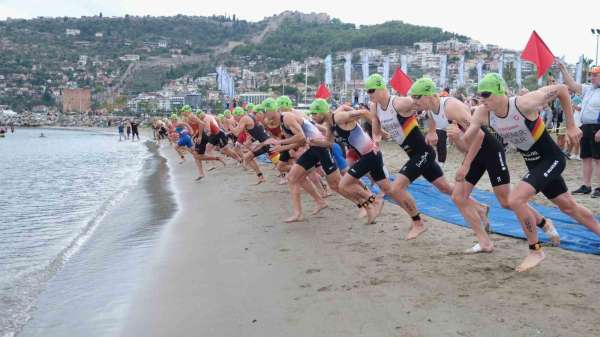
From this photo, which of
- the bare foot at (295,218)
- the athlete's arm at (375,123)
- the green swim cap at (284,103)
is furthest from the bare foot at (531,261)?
the green swim cap at (284,103)

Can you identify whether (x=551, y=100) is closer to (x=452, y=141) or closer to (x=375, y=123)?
(x=452, y=141)

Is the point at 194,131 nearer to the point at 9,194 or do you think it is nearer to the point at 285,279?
the point at 9,194

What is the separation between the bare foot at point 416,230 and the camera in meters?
6.81

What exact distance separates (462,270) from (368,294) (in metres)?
1.04

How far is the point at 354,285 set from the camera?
16.9 ft

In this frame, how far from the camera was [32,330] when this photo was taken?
4.93 metres

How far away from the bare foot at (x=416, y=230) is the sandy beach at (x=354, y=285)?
0.30 ft

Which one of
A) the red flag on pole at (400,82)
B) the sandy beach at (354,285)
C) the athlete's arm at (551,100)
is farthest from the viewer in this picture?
the red flag on pole at (400,82)

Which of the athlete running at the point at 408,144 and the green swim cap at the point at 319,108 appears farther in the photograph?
the green swim cap at the point at 319,108

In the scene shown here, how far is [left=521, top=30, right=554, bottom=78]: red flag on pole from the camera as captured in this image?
31.1 ft

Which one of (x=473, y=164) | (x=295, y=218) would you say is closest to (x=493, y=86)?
(x=473, y=164)

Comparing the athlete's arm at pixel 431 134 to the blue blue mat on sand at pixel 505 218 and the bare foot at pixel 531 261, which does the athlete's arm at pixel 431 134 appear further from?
the bare foot at pixel 531 261

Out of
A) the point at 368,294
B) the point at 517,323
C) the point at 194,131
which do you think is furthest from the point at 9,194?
the point at 517,323

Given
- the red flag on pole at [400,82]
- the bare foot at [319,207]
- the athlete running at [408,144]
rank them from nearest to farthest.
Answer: the athlete running at [408,144], the bare foot at [319,207], the red flag on pole at [400,82]
